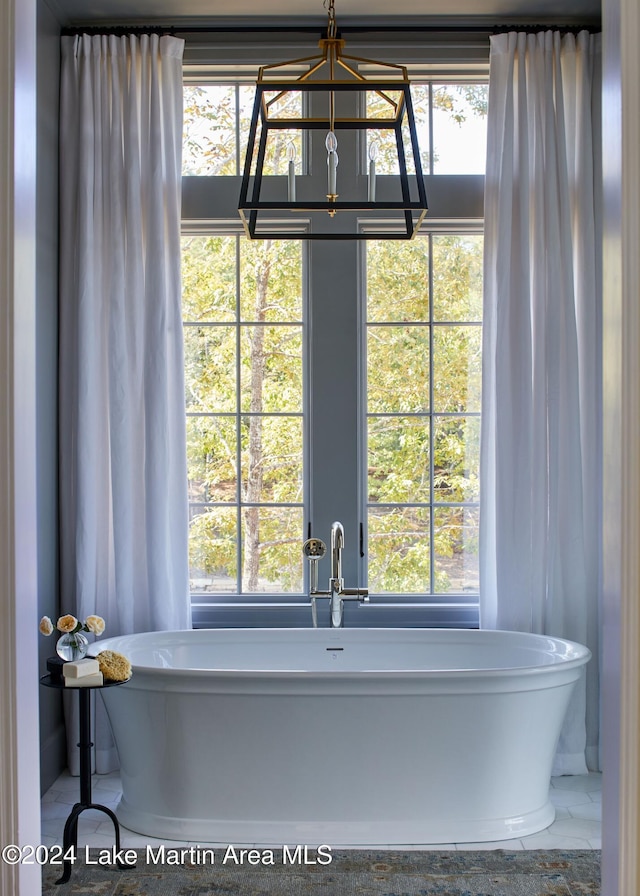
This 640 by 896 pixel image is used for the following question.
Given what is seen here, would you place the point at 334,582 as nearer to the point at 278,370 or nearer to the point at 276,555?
the point at 276,555

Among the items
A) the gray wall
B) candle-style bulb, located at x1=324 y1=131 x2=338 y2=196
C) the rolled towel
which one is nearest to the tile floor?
the gray wall

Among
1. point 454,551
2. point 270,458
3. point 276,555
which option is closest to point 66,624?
point 276,555

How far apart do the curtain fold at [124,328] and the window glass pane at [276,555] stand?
0.36 meters

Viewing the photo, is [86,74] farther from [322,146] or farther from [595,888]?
[595,888]

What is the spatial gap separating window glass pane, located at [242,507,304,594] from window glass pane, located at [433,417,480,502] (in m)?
0.70

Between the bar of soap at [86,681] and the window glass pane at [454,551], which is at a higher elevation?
the window glass pane at [454,551]

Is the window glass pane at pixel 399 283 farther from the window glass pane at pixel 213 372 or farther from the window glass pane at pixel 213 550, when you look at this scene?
the window glass pane at pixel 213 550

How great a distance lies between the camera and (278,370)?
151 inches

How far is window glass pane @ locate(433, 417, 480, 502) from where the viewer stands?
12.5 feet

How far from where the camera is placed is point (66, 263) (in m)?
3.59

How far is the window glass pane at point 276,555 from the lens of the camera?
3811 mm

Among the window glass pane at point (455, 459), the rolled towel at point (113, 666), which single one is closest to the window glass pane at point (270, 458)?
the window glass pane at point (455, 459)

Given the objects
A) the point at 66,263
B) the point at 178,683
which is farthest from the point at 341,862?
the point at 66,263

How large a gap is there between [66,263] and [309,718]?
88.2 inches
